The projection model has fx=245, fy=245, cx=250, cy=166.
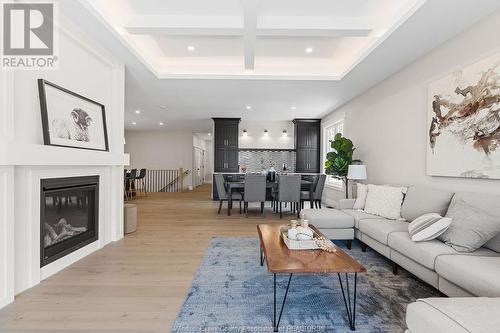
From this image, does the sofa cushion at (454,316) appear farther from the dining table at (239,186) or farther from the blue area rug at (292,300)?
the dining table at (239,186)

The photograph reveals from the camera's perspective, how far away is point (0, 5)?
2010 mm

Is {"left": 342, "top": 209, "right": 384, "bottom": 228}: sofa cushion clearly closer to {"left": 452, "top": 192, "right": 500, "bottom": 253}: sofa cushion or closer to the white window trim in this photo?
{"left": 452, "top": 192, "right": 500, "bottom": 253}: sofa cushion

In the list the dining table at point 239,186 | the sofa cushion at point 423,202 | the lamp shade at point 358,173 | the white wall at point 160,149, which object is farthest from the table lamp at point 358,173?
the white wall at point 160,149

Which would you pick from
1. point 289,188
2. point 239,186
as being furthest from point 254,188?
point 289,188

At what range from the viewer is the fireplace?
2457 millimetres

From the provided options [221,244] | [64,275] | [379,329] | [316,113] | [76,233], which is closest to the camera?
[379,329]

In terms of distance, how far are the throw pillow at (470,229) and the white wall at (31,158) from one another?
3.68 metres

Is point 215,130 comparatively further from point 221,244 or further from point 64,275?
point 64,275

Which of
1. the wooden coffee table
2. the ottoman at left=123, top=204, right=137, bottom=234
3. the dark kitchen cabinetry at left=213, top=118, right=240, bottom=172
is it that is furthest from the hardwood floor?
the dark kitchen cabinetry at left=213, top=118, right=240, bottom=172

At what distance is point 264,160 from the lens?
28.2 ft

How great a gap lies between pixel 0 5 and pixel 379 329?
384cm

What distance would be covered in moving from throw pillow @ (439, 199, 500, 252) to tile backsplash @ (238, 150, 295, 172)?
20.9 ft

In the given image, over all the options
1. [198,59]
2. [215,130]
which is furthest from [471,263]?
[215,130]

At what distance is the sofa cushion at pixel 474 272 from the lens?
155 cm
